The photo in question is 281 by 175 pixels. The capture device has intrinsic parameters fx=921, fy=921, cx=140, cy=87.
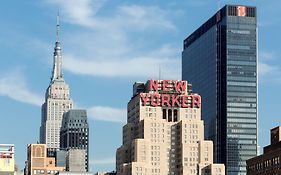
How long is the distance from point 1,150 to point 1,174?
6.69m

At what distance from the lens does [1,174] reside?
558ft

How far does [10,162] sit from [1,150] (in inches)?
197

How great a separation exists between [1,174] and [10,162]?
287 cm

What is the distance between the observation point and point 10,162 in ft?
562

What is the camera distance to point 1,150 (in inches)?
6900
